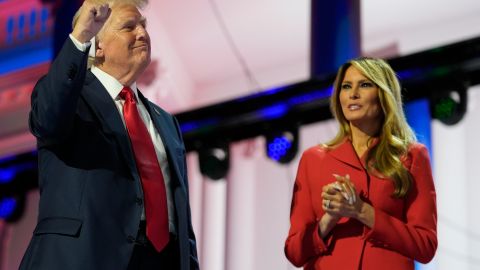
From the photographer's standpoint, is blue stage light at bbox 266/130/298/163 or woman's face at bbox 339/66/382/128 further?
blue stage light at bbox 266/130/298/163

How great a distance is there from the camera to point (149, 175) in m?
1.86

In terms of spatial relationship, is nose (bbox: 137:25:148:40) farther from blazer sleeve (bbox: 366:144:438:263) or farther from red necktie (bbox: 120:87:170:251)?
blazer sleeve (bbox: 366:144:438:263)

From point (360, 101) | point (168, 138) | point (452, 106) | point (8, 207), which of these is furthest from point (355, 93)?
point (8, 207)

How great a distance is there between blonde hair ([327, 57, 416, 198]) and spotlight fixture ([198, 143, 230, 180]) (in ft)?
5.95

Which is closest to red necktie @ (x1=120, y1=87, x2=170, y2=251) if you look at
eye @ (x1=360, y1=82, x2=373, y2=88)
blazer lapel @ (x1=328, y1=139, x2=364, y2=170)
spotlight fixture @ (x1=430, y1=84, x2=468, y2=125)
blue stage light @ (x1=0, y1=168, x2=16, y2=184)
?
blazer lapel @ (x1=328, y1=139, x2=364, y2=170)

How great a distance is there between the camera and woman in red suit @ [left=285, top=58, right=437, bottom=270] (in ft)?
6.47

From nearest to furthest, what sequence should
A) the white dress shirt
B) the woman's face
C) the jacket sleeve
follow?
the jacket sleeve, the white dress shirt, the woman's face

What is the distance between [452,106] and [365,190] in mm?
1432

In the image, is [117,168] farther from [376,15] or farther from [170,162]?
[376,15]

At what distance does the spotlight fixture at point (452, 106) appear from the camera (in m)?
3.36

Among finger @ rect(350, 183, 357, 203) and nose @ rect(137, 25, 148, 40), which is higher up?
nose @ rect(137, 25, 148, 40)

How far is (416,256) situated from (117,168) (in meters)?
0.76

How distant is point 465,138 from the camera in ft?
11.4

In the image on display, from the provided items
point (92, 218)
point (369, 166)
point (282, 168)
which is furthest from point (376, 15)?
point (92, 218)
